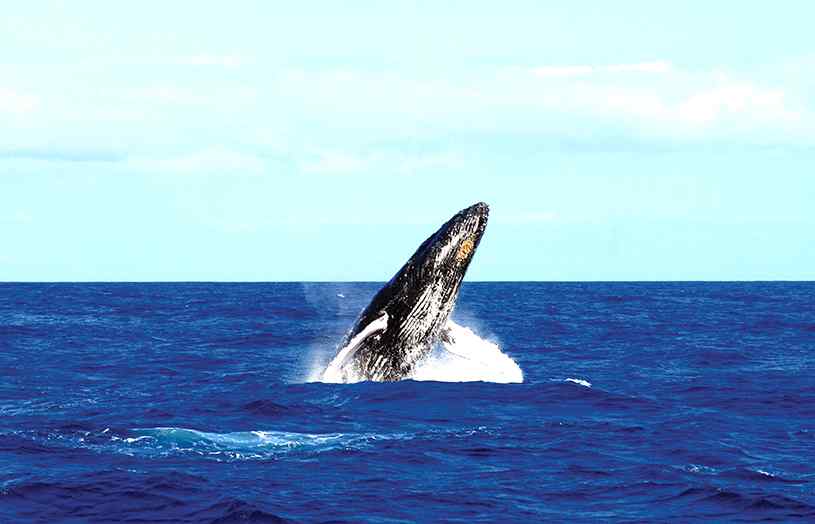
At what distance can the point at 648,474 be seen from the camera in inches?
599

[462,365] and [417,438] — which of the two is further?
[462,365]

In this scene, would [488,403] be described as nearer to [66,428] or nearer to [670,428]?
[670,428]

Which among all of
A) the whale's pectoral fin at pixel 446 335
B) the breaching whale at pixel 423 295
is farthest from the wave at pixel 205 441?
the whale's pectoral fin at pixel 446 335

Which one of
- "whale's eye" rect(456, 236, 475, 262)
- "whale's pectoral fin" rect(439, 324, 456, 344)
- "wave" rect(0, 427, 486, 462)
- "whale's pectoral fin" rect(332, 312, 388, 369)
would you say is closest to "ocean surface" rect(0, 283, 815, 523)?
"wave" rect(0, 427, 486, 462)

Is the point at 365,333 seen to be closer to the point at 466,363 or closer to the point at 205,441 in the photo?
the point at 466,363

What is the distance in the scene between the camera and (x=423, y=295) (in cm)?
2194

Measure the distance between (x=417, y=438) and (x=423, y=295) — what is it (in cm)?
476

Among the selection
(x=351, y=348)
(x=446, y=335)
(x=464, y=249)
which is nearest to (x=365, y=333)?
(x=351, y=348)

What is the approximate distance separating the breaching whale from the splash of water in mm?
615

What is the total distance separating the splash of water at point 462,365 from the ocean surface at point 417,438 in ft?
0.21

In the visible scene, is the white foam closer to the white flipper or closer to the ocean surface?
the ocean surface

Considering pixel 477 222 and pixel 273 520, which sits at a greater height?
pixel 477 222

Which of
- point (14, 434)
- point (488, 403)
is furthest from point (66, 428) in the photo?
point (488, 403)

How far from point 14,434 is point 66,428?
37.1 inches
